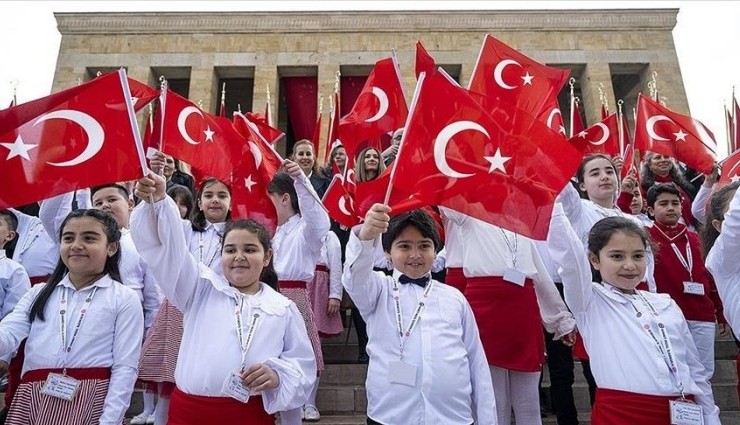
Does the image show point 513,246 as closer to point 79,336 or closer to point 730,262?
point 730,262

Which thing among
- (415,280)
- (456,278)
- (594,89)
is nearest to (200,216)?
(456,278)

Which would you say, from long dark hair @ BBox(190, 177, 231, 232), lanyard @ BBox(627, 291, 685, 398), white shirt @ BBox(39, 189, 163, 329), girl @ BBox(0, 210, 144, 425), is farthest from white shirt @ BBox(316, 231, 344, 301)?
lanyard @ BBox(627, 291, 685, 398)

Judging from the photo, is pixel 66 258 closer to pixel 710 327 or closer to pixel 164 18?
pixel 710 327

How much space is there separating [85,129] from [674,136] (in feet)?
21.0

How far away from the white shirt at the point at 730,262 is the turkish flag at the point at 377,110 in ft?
14.0

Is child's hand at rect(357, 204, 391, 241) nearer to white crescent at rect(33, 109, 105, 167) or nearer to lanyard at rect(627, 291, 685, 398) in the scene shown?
lanyard at rect(627, 291, 685, 398)

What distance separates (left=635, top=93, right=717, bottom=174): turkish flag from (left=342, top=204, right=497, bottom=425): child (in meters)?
4.63

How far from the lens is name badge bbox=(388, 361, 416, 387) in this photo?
109 inches

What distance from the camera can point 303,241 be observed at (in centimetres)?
462

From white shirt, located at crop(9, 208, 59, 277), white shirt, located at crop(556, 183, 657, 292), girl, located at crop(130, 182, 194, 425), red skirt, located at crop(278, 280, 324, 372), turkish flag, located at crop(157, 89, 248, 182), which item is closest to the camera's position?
white shirt, located at crop(556, 183, 657, 292)

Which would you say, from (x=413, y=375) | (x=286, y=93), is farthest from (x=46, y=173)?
(x=286, y=93)

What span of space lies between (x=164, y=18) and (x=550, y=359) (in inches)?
786

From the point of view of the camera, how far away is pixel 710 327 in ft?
14.5

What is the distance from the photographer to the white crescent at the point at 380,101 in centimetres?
675
